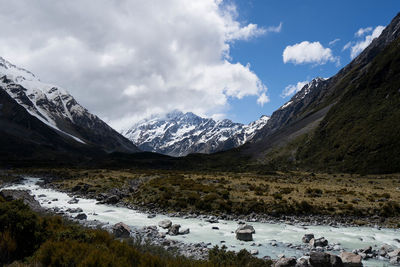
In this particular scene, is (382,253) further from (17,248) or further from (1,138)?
(1,138)

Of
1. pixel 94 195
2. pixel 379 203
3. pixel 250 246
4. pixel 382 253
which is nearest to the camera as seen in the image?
pixel 382 253

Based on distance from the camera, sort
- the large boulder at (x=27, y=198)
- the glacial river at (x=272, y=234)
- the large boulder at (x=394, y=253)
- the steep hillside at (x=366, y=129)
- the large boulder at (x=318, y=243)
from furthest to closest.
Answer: the steep hillside at (x=366, y=129), the large boulder at (x=27, y=198), the glacial river at (x=272, y=234), the large boulder at (x=318, y=243), the large boulder at (x=394, y=253)

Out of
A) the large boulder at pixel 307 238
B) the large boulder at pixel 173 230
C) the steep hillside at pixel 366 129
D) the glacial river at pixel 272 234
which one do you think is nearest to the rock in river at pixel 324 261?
the glacial river at pixel 272 234

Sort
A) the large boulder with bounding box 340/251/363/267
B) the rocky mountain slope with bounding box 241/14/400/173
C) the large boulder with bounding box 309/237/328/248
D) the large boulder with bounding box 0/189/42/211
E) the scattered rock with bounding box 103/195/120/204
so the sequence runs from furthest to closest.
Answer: the rocky mountain slope with bounding box 241/14/400/173, the scattered rock with bounding box 103/195/120/204, the large boulder with bounding box 0/189/42/211, the large boulder with bounding box 309/237/328/248, the large boulder with bounding box 340/251/363/267

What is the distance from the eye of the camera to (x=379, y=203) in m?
28.3

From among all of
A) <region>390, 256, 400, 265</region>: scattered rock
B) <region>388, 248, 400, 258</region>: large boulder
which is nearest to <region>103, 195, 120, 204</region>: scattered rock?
<region>388, 248, 400, 258</region>: large boulder

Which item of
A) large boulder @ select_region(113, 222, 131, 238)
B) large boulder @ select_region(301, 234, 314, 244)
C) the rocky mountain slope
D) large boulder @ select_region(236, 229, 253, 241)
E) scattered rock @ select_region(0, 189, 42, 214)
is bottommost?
scattered rock @ select_region(0, 189, 42, 214)

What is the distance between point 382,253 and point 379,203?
1717 centimetres

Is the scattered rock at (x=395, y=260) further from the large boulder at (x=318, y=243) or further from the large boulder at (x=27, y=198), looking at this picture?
the large boulder at (x=27, y=198)

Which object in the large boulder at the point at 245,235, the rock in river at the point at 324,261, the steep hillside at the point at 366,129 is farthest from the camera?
the steep hillside at the point at 366,129

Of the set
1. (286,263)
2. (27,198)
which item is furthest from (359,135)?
(27,198)

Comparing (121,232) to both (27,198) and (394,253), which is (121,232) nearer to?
(394,253)

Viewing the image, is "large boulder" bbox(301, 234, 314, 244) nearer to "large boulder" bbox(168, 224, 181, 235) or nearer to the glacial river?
the glacial river

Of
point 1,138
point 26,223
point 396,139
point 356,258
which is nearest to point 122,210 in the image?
point 26,223
